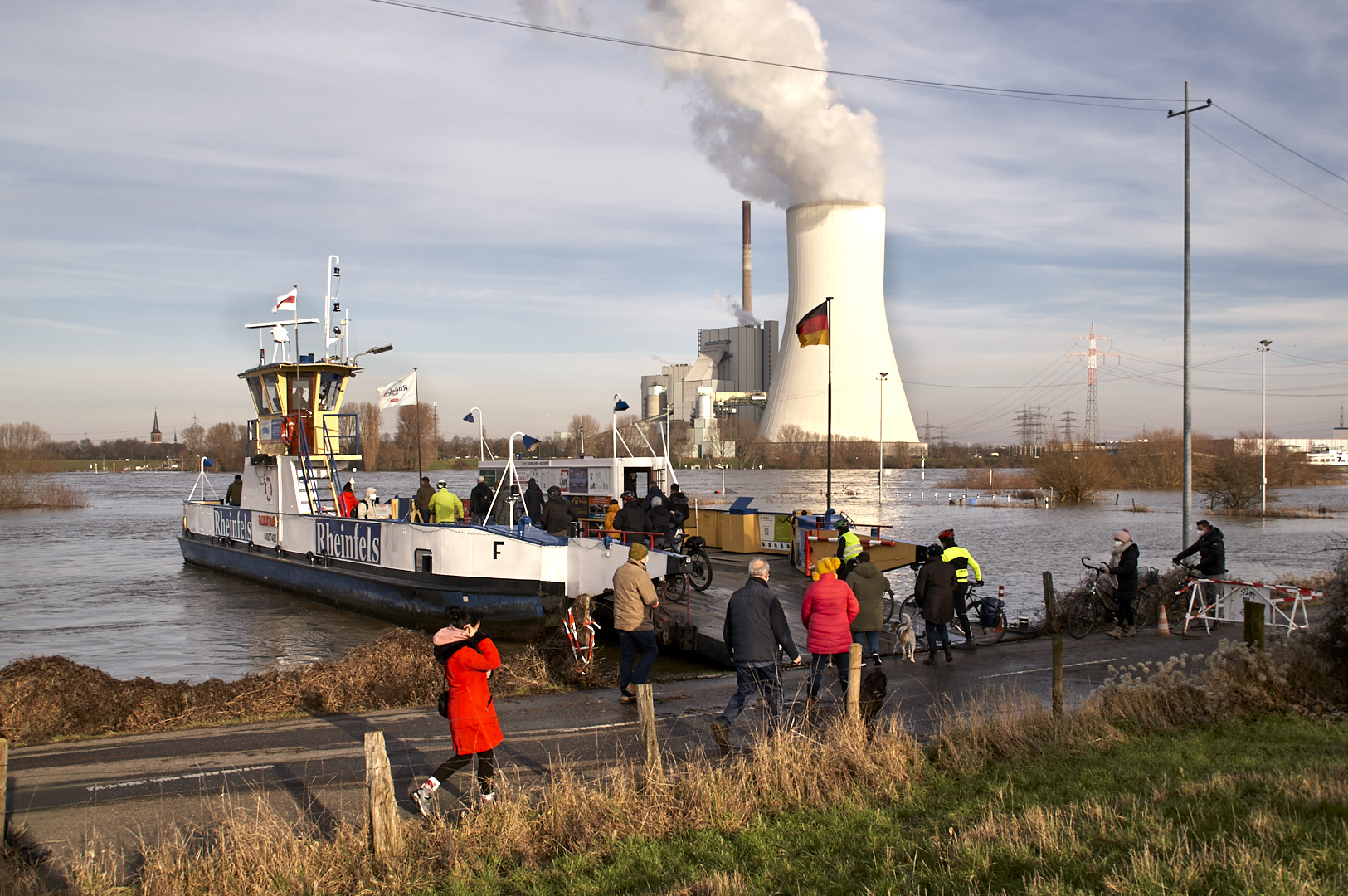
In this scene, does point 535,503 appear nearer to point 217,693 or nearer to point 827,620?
point 217,693

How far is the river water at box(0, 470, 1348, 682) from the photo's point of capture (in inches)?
691

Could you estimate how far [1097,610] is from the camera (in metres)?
13.4

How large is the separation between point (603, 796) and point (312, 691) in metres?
5.26

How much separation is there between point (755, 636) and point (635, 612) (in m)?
1.93

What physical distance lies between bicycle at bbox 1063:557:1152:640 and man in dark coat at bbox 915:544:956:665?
2912mm

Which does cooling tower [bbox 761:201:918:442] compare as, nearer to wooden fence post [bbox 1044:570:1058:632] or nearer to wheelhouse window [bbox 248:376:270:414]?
wheelhouse window [bbox 248:376:270:414]

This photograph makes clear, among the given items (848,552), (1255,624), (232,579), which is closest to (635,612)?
(848,552)

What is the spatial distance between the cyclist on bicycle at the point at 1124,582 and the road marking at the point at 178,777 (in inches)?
430

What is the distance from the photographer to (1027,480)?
243 ft

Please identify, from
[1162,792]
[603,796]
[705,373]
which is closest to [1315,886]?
[1162,792]

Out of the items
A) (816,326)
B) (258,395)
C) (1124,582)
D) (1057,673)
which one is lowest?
(1057,673)

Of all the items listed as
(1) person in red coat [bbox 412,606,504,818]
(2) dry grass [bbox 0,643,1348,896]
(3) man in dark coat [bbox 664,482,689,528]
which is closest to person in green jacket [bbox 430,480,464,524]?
Answer: (3) man in dark coat [bbox 664,482,689,528]

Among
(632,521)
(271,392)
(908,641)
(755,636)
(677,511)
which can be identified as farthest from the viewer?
(271,392)

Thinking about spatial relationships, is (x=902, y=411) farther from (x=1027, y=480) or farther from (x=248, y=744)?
(x=248, y=744)
